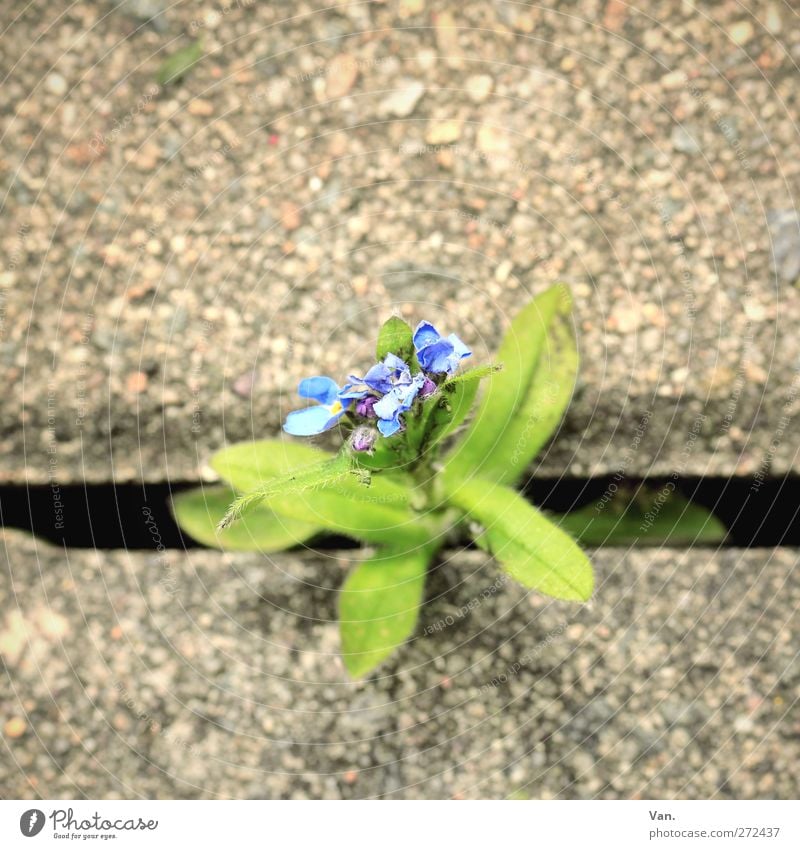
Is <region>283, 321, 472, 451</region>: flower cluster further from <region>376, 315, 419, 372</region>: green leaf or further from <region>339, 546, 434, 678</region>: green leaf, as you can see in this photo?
<region>339, 546, 434, 678</region>: green leaf

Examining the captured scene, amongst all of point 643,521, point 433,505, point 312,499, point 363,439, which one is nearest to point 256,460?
point 312,499

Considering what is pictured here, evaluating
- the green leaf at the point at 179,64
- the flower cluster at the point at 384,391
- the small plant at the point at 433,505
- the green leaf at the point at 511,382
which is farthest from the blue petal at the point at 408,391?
the green leaf at the point at 179,64

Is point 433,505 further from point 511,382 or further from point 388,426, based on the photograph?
point 388,426

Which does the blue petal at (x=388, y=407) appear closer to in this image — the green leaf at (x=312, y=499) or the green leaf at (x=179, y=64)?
the green leaf at (x=312, y=499)

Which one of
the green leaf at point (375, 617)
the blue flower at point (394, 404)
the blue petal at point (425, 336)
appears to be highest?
the blue petal at point (425, 336)

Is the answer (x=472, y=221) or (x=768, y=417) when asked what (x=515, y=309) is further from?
(x=768, y=417)

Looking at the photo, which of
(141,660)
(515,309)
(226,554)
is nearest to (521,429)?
(515,309)

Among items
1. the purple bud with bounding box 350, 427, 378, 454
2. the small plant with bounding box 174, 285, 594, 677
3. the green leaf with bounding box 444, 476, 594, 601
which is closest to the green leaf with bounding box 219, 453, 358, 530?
the purple bud with bounding box 350, 427, 378, 454
